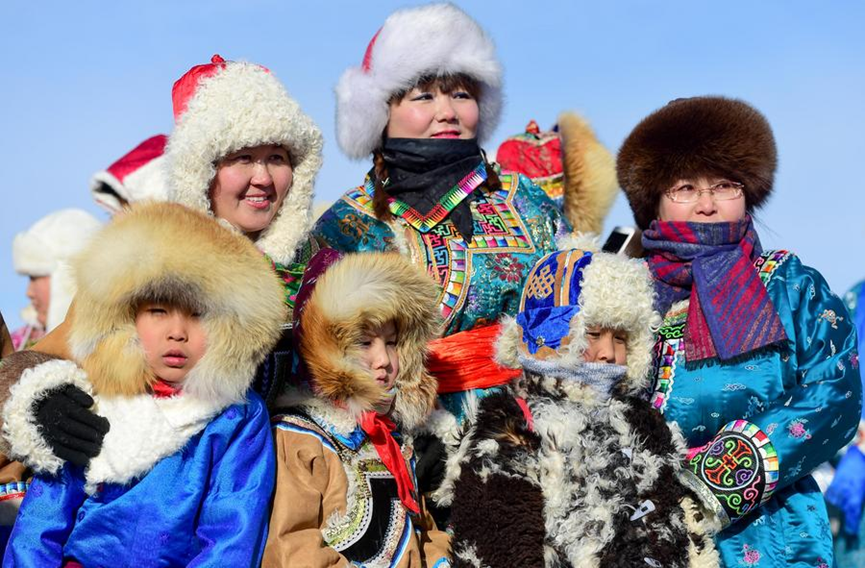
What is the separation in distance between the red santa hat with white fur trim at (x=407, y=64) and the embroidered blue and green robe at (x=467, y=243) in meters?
0.24

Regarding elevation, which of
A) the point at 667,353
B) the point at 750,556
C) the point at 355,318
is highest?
the point at 355,318

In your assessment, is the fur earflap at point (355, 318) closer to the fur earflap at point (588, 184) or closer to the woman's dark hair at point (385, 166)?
the woman's dark hair at point (385, 166)

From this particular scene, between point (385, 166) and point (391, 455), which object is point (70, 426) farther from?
point (385, 166)

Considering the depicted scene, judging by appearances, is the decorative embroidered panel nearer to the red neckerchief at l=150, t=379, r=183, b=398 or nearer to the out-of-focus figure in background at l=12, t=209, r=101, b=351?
the red neckerchief at l=150, t=379, r=183, b=398

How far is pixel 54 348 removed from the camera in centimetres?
380

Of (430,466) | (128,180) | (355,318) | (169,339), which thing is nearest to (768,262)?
(430,466)

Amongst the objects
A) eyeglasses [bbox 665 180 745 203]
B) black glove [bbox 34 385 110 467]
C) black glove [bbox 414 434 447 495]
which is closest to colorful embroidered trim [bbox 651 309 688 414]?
eyeglasses [bbox 665 180 745 203]

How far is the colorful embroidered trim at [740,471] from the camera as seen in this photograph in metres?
3.79

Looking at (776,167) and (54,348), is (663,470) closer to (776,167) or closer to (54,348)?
(776,167)

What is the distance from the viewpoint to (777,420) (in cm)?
386

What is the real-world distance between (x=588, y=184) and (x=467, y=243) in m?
2.23

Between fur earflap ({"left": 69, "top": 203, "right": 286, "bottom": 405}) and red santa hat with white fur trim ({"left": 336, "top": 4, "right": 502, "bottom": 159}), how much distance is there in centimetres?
133

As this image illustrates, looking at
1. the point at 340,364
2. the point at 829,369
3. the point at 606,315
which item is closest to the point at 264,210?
the point at 340,364

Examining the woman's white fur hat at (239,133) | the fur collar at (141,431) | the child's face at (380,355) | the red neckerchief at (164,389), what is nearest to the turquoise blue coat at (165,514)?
the fur collar at (141,431)
